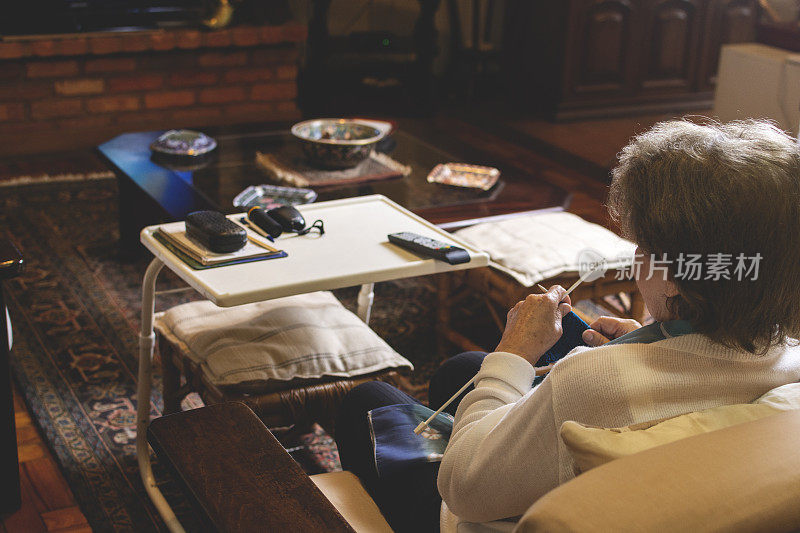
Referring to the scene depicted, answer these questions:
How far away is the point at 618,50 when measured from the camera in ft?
17.6

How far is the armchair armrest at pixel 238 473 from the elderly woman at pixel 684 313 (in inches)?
7.1

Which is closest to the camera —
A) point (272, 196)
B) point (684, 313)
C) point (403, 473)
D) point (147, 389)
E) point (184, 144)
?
point (684, 313)

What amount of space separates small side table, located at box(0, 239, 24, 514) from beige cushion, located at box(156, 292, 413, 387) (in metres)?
0.33

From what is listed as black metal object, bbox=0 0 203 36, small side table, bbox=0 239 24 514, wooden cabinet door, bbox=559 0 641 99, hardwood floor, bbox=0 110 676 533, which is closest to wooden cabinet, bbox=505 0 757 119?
wooden cabinet door, bbox=559 0 641 99

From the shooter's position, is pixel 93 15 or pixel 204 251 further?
pixel 93 15

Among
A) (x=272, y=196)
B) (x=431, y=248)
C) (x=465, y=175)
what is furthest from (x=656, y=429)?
(x=465, y=175)

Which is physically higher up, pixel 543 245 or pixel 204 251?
pixel 204 251

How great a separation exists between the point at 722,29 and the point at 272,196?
13.7ft

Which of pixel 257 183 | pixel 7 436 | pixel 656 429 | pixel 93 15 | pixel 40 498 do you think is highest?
pixel 93 15

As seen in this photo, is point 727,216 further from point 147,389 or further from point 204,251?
point 147,389

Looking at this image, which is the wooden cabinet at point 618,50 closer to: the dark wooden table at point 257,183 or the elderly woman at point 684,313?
the dark wooden table at point 257,183

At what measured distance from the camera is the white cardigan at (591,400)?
0.91 m

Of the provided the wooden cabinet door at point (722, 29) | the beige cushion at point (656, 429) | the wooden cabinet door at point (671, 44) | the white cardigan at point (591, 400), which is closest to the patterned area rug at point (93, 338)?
the white cardigan at point (591, 400)

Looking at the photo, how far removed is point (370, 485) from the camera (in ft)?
4.39
